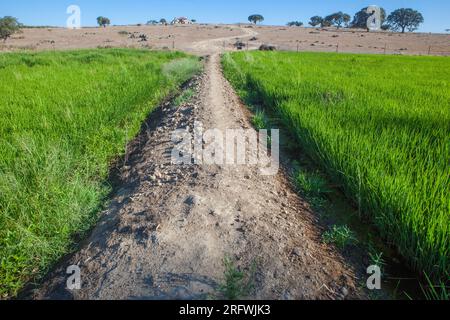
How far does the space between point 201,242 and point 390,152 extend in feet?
7.08

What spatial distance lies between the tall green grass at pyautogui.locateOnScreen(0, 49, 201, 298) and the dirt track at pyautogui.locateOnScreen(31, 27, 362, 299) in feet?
0.71

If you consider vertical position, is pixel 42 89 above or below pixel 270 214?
above

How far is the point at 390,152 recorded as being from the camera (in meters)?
3.17

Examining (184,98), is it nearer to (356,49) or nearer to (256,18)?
(356,49)

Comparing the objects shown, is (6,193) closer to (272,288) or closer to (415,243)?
(272,288)

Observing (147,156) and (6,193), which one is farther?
(147,156)

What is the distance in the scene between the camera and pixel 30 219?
2705mm

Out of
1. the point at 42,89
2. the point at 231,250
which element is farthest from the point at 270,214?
the point at 42,89

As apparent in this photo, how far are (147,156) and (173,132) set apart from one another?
2.70 ft

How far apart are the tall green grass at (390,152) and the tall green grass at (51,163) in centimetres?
258

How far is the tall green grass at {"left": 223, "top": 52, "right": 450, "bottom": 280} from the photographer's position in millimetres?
2140

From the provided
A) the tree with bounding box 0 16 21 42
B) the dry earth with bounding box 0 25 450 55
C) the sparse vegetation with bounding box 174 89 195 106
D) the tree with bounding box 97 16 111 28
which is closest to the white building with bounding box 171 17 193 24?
the tree with bounding box 97 16 111 28

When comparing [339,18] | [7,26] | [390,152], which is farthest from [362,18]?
[390,152]
